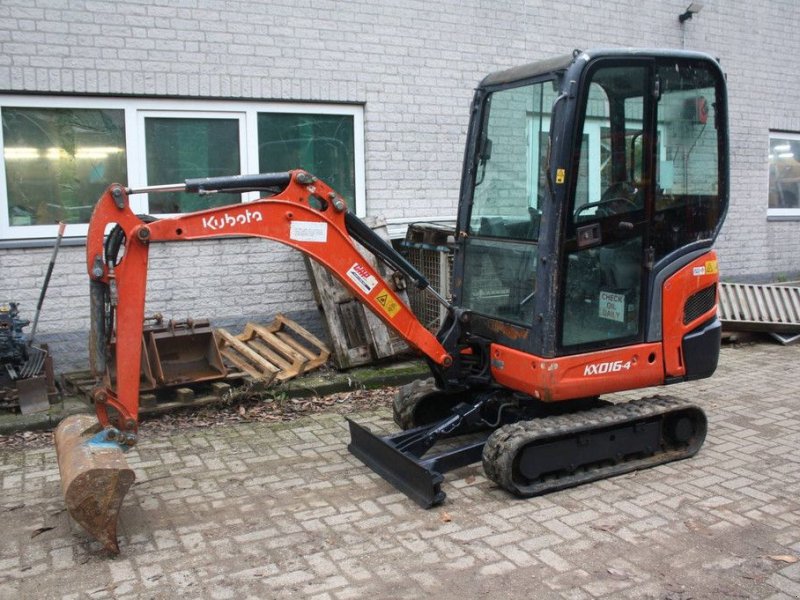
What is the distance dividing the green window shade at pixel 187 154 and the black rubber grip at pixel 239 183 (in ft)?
10.5

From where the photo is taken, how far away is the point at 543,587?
12.4 ft

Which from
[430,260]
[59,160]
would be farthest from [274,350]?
[59,160]

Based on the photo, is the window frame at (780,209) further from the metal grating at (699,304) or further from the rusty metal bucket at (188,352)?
the rusty metal bucket at (188,352)

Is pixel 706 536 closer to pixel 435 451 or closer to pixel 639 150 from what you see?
pixel 435 451

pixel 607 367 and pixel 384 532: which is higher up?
pixel 607 367

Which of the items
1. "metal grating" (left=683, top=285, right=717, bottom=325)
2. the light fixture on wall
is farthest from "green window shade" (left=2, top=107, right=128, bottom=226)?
the light fixture on wall

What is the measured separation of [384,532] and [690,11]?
29.1 ft

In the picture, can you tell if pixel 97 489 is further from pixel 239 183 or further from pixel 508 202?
pixel 508 202

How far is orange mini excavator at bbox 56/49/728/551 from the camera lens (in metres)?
4.45

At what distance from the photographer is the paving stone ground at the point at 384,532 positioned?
3.81 metres

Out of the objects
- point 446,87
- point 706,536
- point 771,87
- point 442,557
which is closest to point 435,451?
point 442,557

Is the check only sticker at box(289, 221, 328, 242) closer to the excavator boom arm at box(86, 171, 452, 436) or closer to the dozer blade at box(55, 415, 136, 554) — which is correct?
the excavator boom arm at box(86, 171, 452, 436)

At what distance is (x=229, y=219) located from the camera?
4.44 m

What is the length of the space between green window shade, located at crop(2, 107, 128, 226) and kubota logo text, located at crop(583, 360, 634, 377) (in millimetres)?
4762
